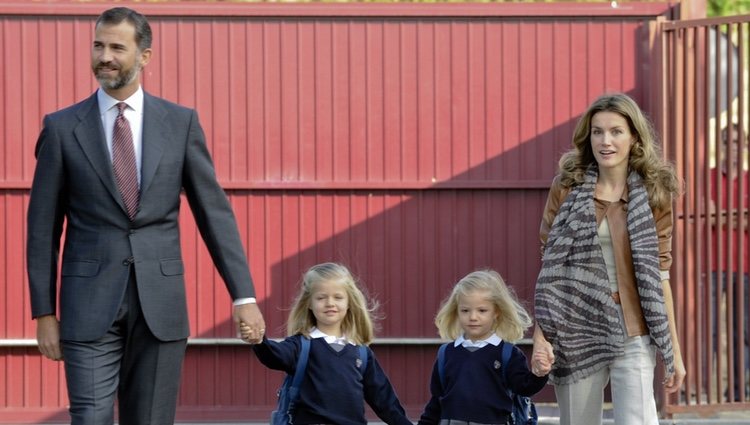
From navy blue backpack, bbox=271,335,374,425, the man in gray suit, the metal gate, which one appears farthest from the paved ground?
the man in gray suit

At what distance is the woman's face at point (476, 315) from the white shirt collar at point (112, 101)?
5.97 ft

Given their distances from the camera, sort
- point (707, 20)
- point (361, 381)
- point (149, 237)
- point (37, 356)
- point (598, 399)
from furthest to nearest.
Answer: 1. point (37, 356)
2. point (707, 20)
3. point (361, 381)
4. point (598, 399)
5. point (149, 237)

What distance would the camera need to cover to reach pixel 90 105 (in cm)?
489

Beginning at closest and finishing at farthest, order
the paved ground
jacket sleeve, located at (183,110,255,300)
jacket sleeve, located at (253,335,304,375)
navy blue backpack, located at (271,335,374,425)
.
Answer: jacket sleeve, located at (183,110,255,300) < jacket sleeve, located at (253,335,304,375) < navy blue backpack, located at (271,335,374,425) < the paved ground

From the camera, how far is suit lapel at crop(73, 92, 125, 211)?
478cm

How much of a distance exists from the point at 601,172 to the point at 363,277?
3.24 metres

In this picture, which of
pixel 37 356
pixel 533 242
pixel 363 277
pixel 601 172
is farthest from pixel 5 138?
pixel 601 172

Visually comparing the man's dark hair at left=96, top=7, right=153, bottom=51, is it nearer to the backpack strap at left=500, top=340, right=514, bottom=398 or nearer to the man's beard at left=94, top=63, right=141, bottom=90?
the man's beard at left=94, top=63, right=141, bottom=90

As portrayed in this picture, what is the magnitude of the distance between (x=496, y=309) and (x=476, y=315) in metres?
0.16

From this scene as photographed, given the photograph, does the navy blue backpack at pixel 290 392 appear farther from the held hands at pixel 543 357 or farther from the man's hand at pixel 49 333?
the man's hand at pixel 49 333

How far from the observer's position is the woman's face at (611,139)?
5.28 m

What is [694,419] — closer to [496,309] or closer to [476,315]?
[496,309]

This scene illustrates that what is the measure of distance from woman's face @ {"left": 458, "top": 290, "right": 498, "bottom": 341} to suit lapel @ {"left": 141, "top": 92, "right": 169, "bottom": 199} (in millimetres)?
1731

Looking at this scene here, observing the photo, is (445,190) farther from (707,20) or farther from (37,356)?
(37,356)
